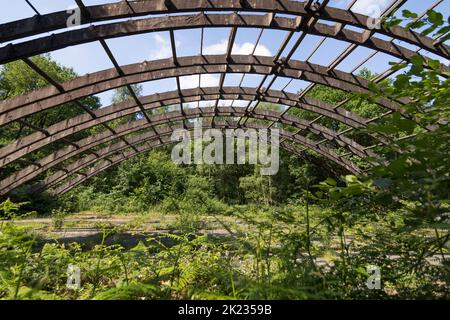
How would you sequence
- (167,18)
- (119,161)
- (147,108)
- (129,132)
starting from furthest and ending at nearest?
1. (119,161)
2. (129,132)
3. (147,108)
4. (167,18)

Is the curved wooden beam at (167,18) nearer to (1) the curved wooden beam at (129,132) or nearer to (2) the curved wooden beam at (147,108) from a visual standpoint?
(2) the curved wooden beam at (147,108)

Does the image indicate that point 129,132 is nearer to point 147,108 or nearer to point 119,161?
point 147,108

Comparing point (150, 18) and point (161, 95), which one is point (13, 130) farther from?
point (150, 18)

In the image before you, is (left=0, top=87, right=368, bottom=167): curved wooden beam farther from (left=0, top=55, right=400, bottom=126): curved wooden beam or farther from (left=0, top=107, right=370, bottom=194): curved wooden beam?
(left=0, top=55, right=400, bottom=126): curved wooden beam

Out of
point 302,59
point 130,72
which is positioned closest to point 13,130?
point 130,72

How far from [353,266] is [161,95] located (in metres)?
10.7

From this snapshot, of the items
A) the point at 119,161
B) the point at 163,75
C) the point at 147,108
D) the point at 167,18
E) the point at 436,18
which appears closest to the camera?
the point at 436,18

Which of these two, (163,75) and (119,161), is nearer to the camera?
(163,75)

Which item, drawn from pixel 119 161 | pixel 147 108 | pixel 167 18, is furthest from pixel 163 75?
pixel 119 161

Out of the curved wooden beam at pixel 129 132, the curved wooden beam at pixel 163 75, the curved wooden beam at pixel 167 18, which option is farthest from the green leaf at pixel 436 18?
the curved wooden beam at pixel 129 132

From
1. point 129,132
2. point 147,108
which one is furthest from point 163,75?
point 129,132

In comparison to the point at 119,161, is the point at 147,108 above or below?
above

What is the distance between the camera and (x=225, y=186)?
29.3 m

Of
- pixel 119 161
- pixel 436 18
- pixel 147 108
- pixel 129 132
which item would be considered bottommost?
pixel 436 18
